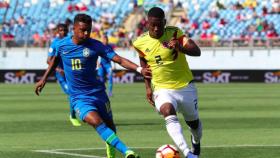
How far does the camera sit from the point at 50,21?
46625mm

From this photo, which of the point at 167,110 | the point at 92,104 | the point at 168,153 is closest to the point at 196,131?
the point at 167,110

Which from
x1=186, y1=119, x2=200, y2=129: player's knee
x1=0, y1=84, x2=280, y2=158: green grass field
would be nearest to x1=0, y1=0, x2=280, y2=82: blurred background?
x1=0, y1=84, x2=280, y2=158: green grass field

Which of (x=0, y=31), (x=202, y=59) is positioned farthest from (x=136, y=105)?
(x=0, y=31)

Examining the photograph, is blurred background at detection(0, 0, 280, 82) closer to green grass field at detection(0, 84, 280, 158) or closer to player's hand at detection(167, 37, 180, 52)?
green grass field at detection(0, 84, 280, 158)

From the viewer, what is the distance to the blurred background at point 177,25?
40.7 meters

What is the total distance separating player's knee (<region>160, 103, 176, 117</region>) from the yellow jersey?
A: 0.34 m

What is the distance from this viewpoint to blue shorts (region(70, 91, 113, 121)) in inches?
414

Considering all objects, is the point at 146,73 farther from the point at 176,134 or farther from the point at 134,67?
the point at 176,134

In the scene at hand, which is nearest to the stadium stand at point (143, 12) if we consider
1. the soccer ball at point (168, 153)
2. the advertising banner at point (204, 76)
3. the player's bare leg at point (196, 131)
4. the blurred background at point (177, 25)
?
the blurred background at point (177, 25)

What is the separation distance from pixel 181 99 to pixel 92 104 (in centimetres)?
133

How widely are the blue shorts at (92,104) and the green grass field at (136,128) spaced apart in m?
1.64

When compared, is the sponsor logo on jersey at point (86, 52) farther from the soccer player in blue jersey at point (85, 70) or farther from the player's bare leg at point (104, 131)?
the player's bare leg at point (104, 131)

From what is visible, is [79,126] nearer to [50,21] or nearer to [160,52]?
[160,52]

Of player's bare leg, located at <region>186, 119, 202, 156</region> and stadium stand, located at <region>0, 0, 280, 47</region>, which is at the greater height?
player's bare leg, located at <region>186, 119, 202, 156</region>
